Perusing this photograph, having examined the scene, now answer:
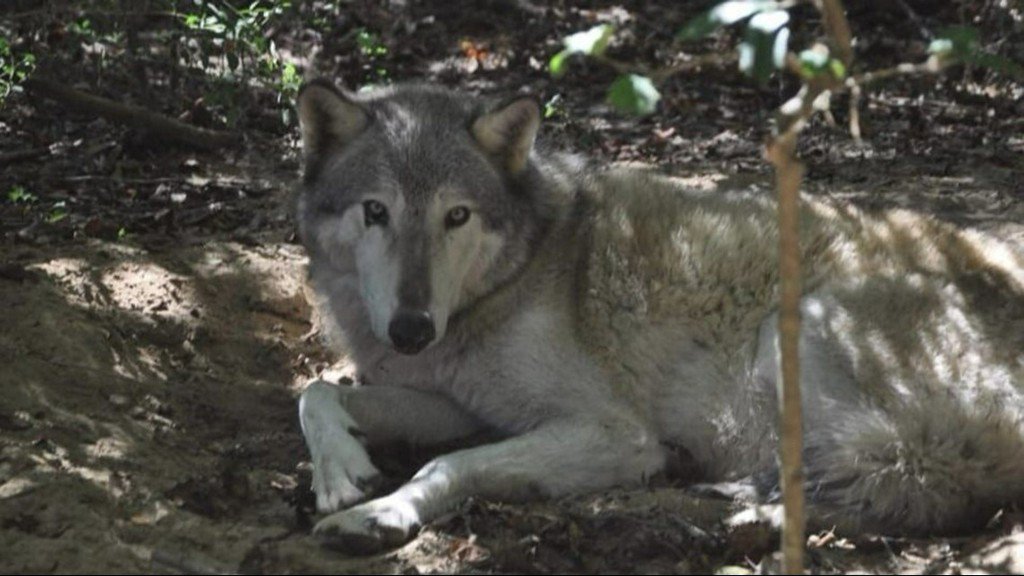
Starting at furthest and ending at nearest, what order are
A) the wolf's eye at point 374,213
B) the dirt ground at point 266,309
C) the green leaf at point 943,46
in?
the wolf's eye at point 374,213 < the dirt ground at point 266,309 < the green leaf at point 943,46

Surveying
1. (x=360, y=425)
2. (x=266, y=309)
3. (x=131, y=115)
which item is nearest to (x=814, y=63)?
(x=360, y=425)

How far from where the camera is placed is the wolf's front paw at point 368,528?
424 cm

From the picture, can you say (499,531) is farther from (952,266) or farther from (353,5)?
Answer: (353,5)

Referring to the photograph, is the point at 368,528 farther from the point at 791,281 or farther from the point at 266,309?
the point at 266,309

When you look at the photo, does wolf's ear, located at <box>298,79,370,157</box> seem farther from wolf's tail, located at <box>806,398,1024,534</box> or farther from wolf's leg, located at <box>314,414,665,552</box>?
wolf's tail, located at <box>806,398,1024,534</box>

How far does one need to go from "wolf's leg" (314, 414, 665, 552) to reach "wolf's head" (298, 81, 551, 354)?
0.48 meters

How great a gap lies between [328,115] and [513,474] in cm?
→ 160

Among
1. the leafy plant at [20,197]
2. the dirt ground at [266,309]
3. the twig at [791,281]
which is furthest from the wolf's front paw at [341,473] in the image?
the leafy plant at [20,197]

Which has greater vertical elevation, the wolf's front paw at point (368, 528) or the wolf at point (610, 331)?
the wolf at point (610, 331)

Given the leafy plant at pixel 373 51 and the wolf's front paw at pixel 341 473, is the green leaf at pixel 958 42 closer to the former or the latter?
the wolf's front paw at pixel 341 473

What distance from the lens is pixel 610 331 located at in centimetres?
524

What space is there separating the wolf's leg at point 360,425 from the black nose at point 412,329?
0.48m

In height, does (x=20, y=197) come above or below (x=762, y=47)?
above

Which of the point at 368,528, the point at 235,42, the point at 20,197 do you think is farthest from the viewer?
the point at 20,197
